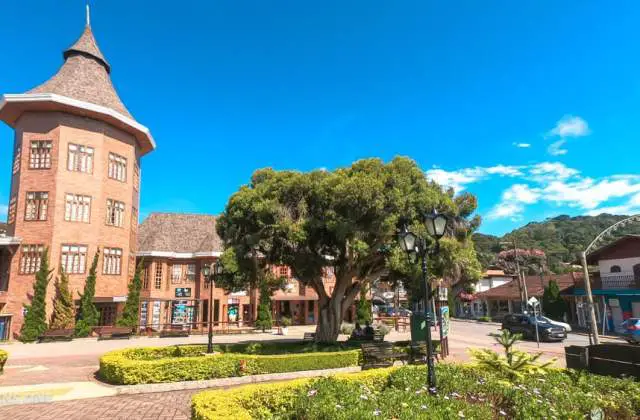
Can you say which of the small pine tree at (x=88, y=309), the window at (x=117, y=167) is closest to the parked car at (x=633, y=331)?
the small pine tree at (x=88, y=309)

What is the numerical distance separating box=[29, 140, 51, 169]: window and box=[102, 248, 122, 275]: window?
7406 millimetres

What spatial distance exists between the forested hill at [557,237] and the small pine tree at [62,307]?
197ft

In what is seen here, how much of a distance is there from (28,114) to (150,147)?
9.49 m

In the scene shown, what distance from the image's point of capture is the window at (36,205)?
2880 centimetres

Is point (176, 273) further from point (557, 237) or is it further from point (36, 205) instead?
point (557, 237)

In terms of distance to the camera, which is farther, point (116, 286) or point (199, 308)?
point (199, 308)

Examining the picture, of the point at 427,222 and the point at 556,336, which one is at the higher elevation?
the point at 427,222

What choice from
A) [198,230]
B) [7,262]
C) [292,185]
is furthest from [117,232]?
[292,185]

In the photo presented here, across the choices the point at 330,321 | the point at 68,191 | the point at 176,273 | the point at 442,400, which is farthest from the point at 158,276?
the point at 442,400

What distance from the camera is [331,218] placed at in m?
15.7

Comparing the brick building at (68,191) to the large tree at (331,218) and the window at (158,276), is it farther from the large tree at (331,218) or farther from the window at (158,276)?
the large tree at (331,218)

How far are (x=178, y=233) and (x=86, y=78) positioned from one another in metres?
15.5

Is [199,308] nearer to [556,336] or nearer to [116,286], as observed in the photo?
[116,286]

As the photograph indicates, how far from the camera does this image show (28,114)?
2980cm
